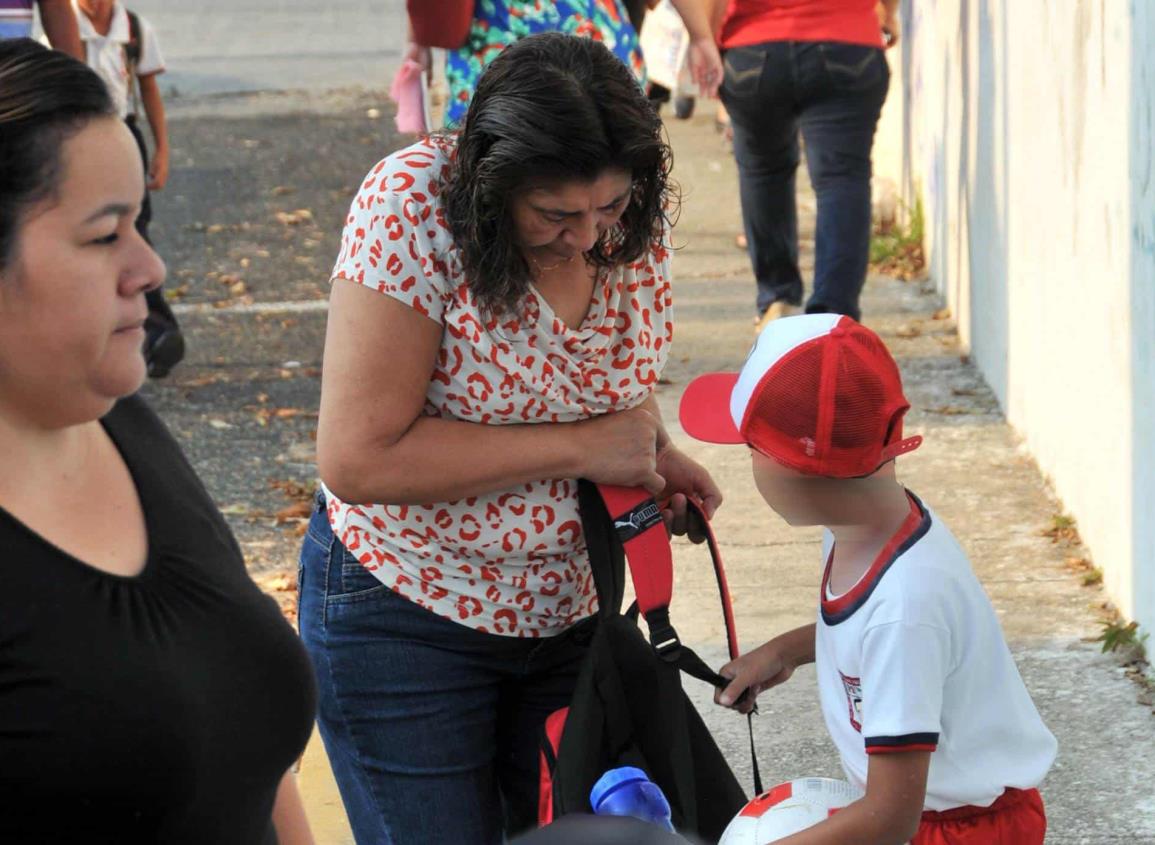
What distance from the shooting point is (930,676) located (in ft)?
7.44

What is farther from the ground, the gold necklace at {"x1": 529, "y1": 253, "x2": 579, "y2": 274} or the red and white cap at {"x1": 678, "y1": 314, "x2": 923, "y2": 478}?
the gold necklace at {"x1": 529, "y1": 253, "x2": 579, "y2": 274}

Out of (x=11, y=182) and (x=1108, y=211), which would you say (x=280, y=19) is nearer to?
(x=1108, y=211)

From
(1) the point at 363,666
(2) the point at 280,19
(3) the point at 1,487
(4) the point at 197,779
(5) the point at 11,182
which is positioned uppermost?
(5) the point at 11,182

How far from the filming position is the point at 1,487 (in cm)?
172

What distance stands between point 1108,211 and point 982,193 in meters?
2.15

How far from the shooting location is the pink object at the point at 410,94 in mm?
5086

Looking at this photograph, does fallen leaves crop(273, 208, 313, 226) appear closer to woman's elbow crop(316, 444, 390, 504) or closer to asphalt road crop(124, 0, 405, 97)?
asphalt road crop(124, 0, 405, 97)

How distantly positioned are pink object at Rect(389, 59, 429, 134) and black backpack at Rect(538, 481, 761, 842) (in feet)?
8.83

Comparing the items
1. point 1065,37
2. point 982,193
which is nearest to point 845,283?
point 982,193

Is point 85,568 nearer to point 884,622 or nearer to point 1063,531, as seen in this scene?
point 884,622

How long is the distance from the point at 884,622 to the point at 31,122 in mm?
1237

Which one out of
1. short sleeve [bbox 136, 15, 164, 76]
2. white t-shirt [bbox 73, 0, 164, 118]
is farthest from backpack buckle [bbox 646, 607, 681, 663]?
short sleeve [bbox 136, 15, 164, 76]

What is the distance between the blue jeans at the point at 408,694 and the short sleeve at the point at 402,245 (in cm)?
45

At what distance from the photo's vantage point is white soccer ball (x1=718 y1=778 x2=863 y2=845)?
96.3 inches
